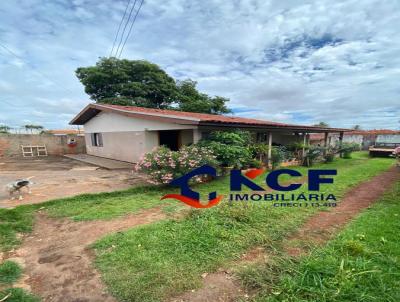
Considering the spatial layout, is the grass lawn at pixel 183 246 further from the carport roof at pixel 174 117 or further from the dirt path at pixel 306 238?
the carport roof at pixel 174 117

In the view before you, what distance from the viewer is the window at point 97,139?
13839mm

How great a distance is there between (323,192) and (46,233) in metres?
6.78

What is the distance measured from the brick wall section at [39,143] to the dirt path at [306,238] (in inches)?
695

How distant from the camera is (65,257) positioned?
3.05 m

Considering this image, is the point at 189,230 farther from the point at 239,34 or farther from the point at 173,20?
the point at 239,34

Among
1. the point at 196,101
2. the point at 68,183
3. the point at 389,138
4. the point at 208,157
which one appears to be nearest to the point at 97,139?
the point at 68,183

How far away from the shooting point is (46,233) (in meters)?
3.88

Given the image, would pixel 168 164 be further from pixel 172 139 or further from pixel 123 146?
pixel 123 146

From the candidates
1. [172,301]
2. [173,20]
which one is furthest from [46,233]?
[173,20]

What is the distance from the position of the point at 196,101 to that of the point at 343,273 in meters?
18.8

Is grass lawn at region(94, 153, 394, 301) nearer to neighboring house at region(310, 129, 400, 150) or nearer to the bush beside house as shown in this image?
the bush beside house

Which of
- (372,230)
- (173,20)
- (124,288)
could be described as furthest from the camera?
(173,20)

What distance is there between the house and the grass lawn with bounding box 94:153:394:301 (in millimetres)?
3537

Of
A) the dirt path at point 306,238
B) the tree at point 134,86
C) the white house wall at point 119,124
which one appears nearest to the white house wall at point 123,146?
the white house wall at point 119,124
